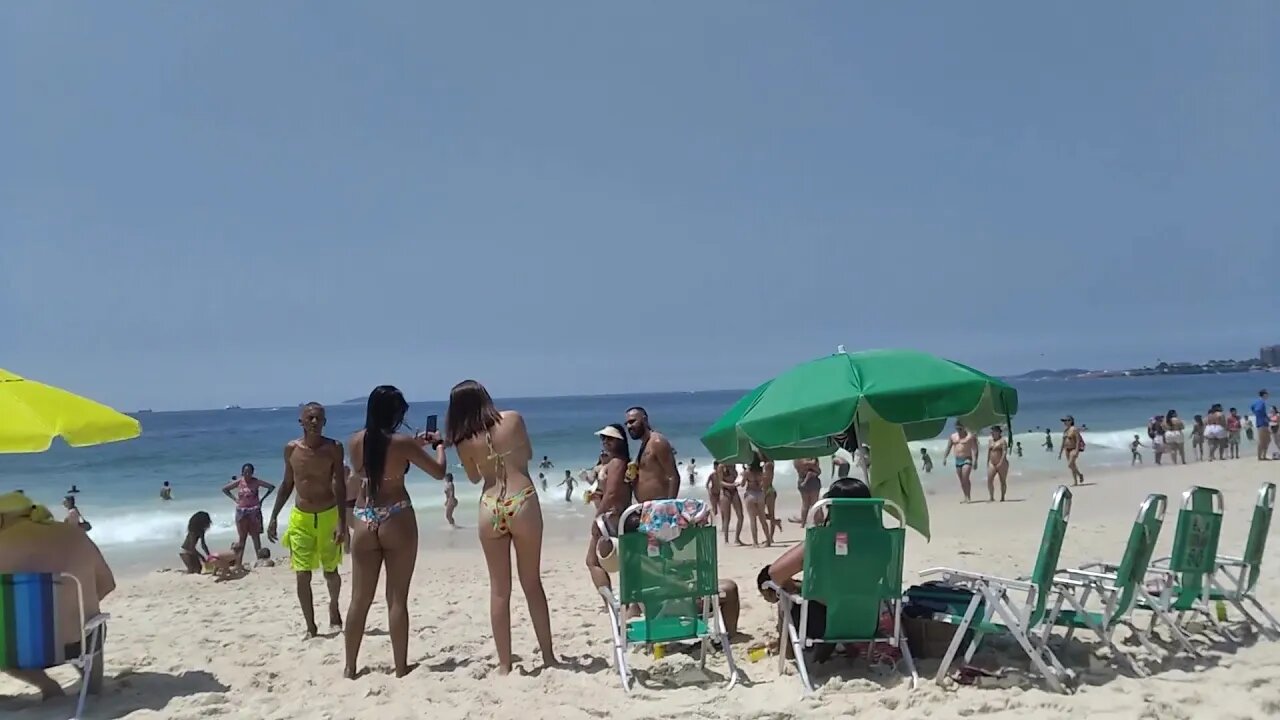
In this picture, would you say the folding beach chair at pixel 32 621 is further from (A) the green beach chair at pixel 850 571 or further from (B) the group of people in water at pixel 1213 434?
(B) the group of people in water at pixel 1213 434

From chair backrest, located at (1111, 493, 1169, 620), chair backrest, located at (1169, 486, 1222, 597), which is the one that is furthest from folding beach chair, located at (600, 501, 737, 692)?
chair backrest, located at (1169, 486, 1222, 597)

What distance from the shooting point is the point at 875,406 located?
14.8ft

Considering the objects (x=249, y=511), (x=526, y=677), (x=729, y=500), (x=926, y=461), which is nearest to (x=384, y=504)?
(x=526, y=677)

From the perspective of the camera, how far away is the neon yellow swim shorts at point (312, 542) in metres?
6.07

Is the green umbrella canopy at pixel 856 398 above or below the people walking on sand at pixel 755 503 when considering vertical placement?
above

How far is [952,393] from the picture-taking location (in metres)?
4.55

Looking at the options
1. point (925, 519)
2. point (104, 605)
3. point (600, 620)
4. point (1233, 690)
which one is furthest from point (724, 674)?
point (104, 605)

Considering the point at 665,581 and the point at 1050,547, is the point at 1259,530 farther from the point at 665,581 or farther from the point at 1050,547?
the point at 665,581

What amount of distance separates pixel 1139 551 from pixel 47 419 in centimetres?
531

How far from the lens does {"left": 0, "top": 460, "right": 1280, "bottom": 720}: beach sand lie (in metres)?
4.26

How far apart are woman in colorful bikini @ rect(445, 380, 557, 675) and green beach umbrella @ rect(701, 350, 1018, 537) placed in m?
→ 1.14

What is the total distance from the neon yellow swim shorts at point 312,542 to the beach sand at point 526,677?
21.0 inches

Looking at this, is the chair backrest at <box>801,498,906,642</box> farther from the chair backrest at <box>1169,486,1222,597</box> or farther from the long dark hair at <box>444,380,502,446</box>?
the long dark hair at <box>444,380,502,446</box>

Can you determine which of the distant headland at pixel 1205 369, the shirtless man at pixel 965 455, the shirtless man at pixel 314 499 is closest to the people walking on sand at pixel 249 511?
the shirtless man at pixel 314 499
